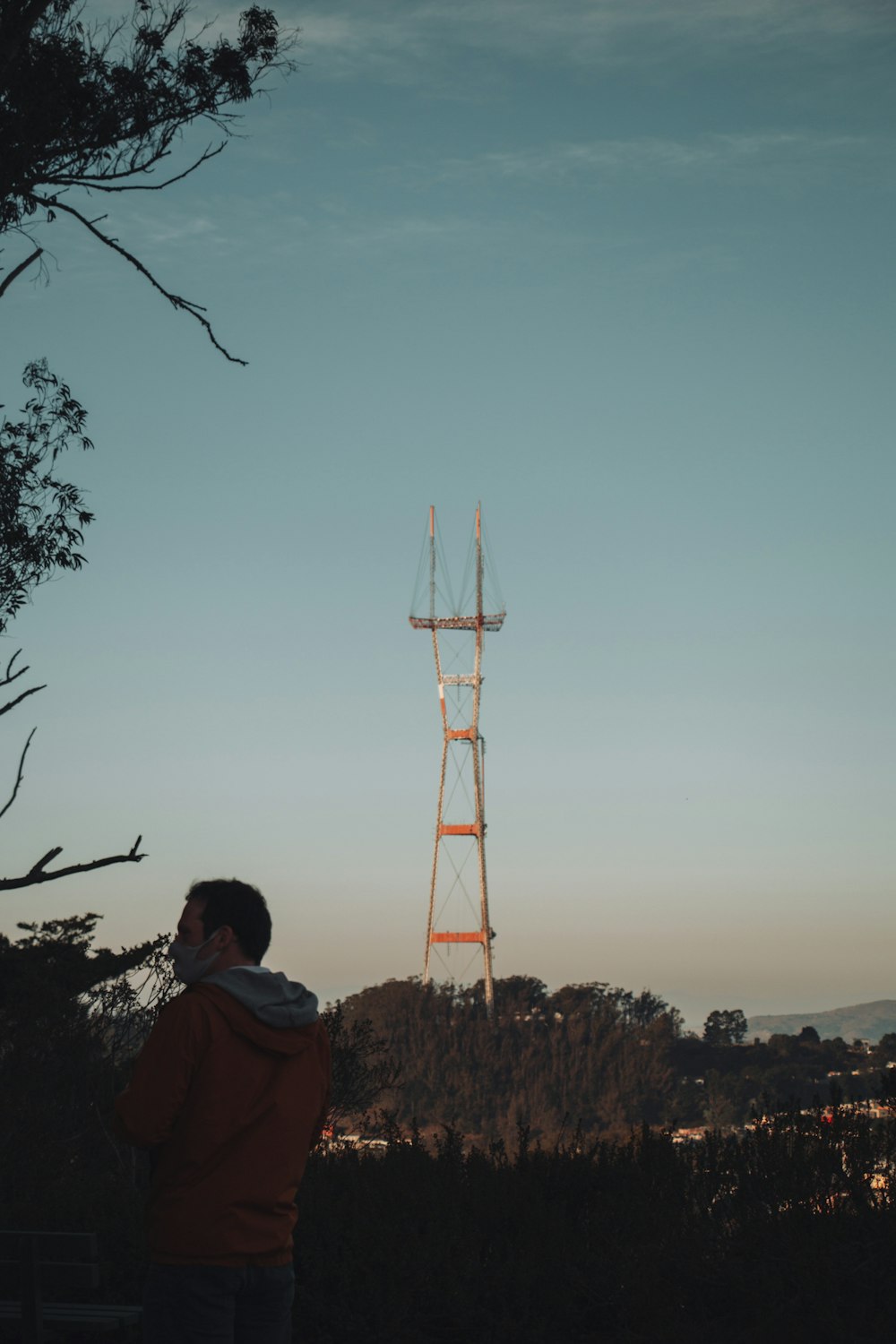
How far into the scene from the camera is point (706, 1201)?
251 inches

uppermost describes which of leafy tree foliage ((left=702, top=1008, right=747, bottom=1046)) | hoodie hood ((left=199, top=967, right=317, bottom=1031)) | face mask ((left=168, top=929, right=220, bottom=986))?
leafy tree foliage ((left=702, top=1008, right=747, bottom=1046))

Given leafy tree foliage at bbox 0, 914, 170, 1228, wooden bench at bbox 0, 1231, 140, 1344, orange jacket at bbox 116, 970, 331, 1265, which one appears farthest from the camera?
leafy tree foliage at bbox 0, 914, 170, 1228

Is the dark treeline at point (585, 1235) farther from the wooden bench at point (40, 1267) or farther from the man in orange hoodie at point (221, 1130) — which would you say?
the man in orange hoodie at point (221, 1130)

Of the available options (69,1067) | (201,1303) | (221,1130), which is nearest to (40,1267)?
(201,1303)

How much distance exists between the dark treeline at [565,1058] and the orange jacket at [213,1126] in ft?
276

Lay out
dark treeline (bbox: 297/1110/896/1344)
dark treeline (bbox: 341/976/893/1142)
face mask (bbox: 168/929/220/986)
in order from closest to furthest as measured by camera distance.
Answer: face mask (bbox: 168/929/220/986) → dark treeline (bbox: 297/1110/896/1344) → dark treeline (bbox: 341/976/893/1142)

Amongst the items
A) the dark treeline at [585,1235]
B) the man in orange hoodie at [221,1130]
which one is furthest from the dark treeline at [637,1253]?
the man in orange hoodie at [221,1130]

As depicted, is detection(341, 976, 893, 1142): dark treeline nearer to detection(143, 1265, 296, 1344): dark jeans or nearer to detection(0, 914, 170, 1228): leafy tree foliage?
A: detection(0, 914, 170, 1228): leafy tree foliage

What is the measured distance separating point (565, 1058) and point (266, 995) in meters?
90.8

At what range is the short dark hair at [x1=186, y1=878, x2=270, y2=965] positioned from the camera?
10.1 ft

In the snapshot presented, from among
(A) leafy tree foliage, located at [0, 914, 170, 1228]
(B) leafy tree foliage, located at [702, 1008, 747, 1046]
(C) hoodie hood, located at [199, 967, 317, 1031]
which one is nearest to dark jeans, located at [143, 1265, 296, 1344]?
(C) hoodie hood, located at [199, 967, 317, 1031]

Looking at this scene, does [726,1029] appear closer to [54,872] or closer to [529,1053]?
[529,1053]

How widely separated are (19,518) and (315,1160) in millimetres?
4140

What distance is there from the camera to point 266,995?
3.02m
